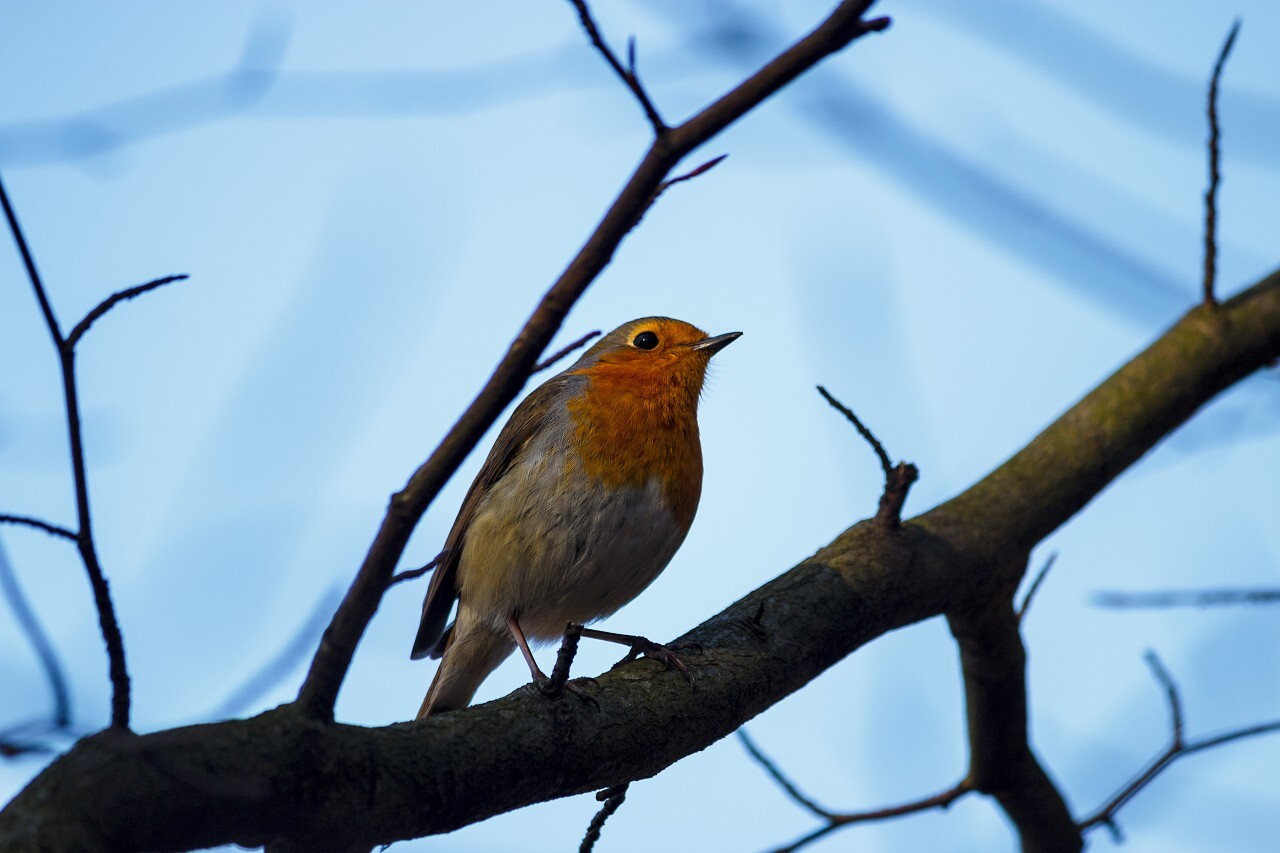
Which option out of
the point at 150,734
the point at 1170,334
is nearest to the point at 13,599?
the point at 150,734

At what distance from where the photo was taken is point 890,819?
3891 millimetres

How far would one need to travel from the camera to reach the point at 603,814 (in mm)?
2904

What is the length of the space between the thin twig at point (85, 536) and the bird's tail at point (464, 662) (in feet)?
8.72

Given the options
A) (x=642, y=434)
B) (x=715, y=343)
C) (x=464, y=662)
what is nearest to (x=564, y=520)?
(x=642, y=434)

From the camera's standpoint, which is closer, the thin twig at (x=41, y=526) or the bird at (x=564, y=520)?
the thin twig at (x=41, y=526)

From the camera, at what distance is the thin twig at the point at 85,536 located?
186 cm

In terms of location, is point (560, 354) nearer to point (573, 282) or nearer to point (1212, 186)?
point (573, 282)

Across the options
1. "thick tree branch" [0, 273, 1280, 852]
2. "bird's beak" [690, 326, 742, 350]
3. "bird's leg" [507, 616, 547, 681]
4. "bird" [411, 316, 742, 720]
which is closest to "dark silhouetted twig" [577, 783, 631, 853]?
"thick tree branch" [0, 273, 1280, 852]

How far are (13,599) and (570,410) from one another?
249 cm

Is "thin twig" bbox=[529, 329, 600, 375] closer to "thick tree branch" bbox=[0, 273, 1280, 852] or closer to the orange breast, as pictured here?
"thick tree branch" bbox=[0, 273, 1280, 852]

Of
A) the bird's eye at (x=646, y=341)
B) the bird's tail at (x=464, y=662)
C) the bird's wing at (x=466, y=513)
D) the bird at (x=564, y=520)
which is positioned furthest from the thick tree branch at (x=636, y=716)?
the bird's eye at (x=646, y=341)

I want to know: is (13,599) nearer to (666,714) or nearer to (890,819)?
(666,714)

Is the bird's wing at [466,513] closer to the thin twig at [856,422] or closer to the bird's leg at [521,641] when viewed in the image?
Answer: the bird's leg at [521,641]

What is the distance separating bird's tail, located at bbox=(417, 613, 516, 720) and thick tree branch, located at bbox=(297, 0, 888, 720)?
2551 mm
